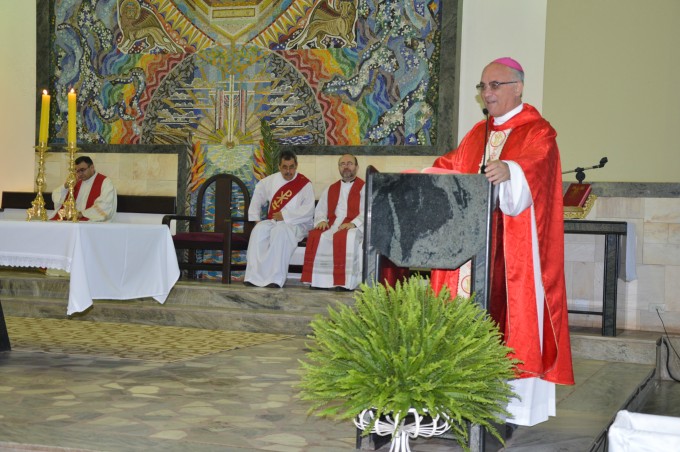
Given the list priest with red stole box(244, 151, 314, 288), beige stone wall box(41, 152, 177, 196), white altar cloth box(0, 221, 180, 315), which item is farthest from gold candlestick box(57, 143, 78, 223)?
beige stone wall box(41, 152, 177, 196)

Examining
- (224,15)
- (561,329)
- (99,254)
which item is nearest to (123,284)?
(99,254)

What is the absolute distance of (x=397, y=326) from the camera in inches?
107

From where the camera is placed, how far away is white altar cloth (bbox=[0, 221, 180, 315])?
5445mm

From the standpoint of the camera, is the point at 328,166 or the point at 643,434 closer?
the point at 643,434

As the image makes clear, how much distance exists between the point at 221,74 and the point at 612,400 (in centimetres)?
647

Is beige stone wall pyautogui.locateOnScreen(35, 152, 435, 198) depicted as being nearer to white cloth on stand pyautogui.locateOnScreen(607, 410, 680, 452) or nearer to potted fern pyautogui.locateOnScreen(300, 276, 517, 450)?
potted fern pyautogui.locateOnScreen(300, 276, 517, 450)

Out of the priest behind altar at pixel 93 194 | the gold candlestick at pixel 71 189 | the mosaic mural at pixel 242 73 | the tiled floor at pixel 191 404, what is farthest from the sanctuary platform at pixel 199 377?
the mosaic mural at pixel 242 73

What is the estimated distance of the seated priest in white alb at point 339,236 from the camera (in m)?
8.44

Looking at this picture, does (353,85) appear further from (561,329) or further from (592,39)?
(561,329)

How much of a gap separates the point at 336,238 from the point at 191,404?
427 centimetres

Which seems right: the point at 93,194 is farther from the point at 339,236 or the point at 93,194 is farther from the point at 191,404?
the point at 191,404

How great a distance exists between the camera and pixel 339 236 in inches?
337

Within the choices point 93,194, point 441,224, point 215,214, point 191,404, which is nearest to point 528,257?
point 441,224

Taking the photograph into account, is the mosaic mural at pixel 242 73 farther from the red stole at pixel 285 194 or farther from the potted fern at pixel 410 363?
the potted fern at pixel 410 363
